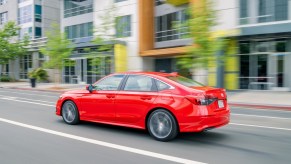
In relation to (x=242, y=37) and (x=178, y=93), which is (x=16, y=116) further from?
(x=242, y=37)

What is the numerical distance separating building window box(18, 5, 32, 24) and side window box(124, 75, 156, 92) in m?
41.1

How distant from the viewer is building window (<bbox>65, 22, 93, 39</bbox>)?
110ft

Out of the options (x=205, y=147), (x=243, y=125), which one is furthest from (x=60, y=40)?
(x=205, y=147)

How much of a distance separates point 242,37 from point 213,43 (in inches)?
341

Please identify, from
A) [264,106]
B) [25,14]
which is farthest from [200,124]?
[25,14]

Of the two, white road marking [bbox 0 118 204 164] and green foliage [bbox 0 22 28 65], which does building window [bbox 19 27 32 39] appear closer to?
green foliage [bbox 0 22 28 65]

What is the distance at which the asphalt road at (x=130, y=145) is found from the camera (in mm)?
4996

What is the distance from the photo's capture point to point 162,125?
6.15 meters

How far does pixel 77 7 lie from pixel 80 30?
9.57 feet

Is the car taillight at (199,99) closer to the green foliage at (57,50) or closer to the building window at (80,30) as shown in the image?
the green foliage at (57,50)

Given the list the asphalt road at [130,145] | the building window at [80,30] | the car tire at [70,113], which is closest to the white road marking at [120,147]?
the asphalt road at [130,145]

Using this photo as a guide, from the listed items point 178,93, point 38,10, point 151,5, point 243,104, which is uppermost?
point 38,10

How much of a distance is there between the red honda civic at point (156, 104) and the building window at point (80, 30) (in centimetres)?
2672

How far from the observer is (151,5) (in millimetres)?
28188
